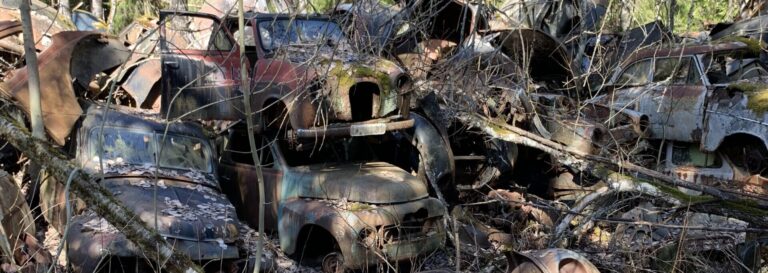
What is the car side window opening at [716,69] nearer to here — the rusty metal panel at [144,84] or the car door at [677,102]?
the car door at [677,102]

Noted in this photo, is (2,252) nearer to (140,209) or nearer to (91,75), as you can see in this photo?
(140,209)

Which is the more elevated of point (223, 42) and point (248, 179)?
point (223, 42)

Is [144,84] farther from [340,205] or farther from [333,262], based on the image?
[333,262]

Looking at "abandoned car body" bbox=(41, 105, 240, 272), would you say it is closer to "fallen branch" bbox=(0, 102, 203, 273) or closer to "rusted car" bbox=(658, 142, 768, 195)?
"fallen branch" bbox=(0, 102, 203, 273)

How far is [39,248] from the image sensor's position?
5730mm

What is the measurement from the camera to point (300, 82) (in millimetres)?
6832

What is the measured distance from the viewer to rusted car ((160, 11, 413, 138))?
6.82 metres

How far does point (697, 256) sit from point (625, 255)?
2.15 feet

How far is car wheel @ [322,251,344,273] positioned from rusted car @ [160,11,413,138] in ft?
3.80

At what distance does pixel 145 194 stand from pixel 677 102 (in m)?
6.44

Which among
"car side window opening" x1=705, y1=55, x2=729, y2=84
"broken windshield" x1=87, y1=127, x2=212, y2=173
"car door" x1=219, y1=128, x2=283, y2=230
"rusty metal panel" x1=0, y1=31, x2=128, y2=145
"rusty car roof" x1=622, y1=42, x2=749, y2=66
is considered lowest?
"car door" x1=219, y1=128, x2=283, y2=230

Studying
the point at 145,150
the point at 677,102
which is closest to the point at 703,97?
the point at 677,102

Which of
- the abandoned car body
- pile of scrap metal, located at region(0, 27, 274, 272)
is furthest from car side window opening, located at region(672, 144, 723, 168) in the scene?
the abandoned car body

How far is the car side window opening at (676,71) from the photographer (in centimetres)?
902
